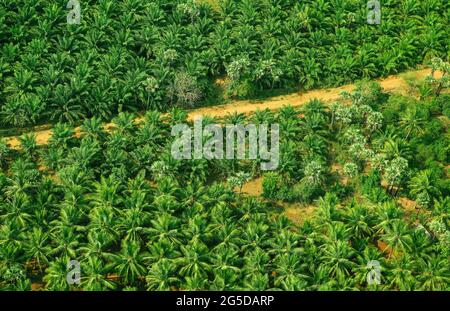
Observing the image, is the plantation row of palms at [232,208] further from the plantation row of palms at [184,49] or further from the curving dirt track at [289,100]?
the plantation row of palms at [184,49]

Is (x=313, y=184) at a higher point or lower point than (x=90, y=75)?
lower

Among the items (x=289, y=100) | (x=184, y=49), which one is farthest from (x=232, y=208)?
(x=184, y=49)

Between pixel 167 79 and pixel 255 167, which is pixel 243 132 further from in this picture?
pixel 167 79

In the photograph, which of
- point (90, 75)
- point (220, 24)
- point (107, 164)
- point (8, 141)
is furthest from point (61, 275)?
point (220, 24)

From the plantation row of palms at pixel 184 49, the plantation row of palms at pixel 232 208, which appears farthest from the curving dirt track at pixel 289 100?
the plantation row of palms at pixel 232 208

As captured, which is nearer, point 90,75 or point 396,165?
point 396,165

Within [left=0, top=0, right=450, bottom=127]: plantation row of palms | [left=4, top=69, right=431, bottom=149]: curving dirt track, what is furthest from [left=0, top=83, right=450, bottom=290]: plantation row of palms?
[left=0, top=0, right=450, bottom=127]: plantation row of palms

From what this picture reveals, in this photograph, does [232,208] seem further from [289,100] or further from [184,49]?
[184,49]
